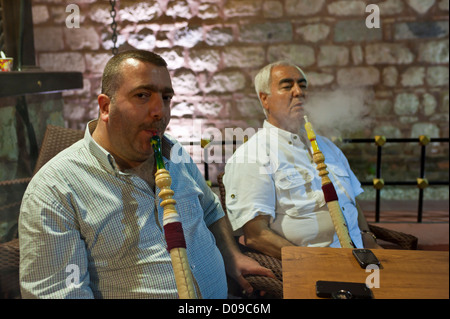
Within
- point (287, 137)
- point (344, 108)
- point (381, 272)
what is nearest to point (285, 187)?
point (287, 137)

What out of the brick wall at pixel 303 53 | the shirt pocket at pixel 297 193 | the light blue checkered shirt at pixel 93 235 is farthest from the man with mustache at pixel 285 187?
the brick wall at pixel 303 53

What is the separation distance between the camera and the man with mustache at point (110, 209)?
4.00 feet

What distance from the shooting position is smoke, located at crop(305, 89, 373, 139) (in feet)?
14.3

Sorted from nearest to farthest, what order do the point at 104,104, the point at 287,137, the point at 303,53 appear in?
the point at 104,104
the point at 287,137
the point at 303,53

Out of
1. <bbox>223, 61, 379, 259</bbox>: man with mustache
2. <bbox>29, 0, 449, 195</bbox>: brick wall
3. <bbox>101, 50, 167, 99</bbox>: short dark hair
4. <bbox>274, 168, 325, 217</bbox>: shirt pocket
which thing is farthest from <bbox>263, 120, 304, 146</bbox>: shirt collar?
<bbox>29, 0, 449, 195</bbox>: brick wall

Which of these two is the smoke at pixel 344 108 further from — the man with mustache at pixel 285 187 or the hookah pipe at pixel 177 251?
the hookah pipe at pixel 177 251

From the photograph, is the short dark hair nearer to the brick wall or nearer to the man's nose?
the man's nose

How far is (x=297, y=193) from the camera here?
2072 mm

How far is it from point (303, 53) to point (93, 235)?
3542mm

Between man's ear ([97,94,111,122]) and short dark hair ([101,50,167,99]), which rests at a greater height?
short dark hair ([101,50,167,99])

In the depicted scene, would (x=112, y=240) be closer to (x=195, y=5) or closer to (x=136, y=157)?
(x=136, y=157)

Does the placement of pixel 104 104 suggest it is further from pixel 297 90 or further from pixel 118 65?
pixel 297 90
